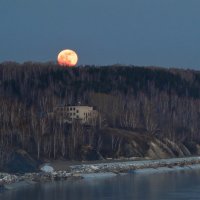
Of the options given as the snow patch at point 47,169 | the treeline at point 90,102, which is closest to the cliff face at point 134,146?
the treeline at point 90,102

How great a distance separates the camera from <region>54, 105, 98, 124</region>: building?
7219 cm

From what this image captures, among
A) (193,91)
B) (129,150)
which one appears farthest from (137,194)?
(193,91)

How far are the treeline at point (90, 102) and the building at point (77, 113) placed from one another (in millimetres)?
906

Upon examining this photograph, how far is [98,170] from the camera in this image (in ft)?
174

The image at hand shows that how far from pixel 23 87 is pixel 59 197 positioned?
173 feet

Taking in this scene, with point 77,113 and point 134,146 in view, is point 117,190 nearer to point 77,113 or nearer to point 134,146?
point 134,146

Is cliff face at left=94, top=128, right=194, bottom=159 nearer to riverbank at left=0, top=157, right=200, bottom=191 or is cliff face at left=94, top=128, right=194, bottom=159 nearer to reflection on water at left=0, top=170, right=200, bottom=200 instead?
riverbank at left=0, top=157, right=200, bottom=191

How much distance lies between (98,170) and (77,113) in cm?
2321

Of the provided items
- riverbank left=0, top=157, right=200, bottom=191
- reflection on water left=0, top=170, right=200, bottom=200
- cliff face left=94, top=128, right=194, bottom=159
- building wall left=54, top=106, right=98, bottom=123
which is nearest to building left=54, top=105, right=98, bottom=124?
building wall left=54, top=106, right=98, bottom=123

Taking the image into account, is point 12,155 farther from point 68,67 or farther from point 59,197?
point 68,67

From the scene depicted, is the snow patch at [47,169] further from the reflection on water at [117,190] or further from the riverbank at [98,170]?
the reflection on water at [117,190]

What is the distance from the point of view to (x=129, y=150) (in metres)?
Answer: 64.9

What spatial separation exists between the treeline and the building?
2.97 feet

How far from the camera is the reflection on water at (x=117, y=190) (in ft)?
133
